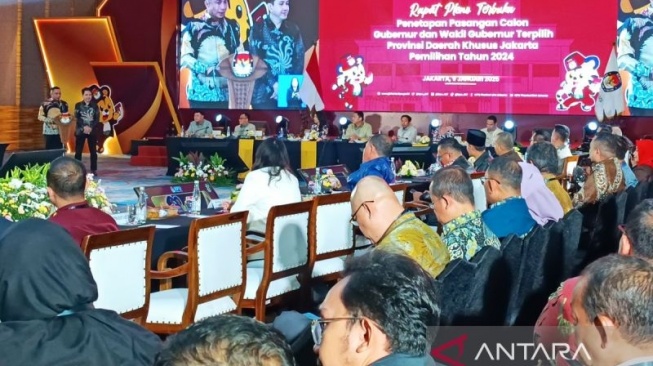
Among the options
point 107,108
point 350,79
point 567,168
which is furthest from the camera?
point 107,108

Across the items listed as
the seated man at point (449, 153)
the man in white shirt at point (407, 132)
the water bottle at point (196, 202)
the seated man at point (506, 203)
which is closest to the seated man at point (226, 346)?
the seated man at point (506, 203)

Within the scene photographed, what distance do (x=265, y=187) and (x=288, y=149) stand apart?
26.5 feet

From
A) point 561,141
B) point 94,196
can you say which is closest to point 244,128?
point 561,141

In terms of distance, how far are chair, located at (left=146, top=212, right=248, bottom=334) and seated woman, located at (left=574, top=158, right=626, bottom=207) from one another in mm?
2962

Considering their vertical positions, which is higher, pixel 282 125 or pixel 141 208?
pixel 282 125

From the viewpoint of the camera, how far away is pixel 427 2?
14484mm

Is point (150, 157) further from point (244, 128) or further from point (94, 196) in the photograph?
point (94, 196)

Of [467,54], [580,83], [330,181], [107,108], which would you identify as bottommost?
[330,181]

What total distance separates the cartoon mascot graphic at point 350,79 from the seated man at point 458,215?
11.5m

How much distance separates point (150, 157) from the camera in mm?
15930

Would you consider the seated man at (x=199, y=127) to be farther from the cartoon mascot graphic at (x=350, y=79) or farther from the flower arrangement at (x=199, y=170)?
the flower arrangement at (x=199, y=170)

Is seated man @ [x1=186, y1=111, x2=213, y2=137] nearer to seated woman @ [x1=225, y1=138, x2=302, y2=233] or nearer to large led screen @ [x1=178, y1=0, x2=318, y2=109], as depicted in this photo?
large led screen @ [x1=178, y1=0, x2=318, y2=109]

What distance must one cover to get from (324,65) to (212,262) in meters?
11.5

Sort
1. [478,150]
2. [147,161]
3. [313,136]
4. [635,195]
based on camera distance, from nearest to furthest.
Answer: [635,195] < [478,150] < [313,136] < [147,161]
